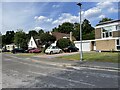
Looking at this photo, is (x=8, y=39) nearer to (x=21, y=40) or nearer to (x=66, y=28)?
(x=66, y=28)

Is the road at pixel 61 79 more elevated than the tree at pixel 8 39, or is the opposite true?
the tree at pixel 8 39

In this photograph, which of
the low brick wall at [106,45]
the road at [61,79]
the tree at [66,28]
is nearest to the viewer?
the road at [61,79]

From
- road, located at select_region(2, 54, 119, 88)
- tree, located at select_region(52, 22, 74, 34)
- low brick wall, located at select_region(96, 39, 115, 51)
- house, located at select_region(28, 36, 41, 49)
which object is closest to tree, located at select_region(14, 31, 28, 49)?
house, located at select_region(28, 36, 41, 49)

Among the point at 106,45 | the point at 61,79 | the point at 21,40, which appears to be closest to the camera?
the point at 61,79

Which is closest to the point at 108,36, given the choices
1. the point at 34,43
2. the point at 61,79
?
the point at 61,79

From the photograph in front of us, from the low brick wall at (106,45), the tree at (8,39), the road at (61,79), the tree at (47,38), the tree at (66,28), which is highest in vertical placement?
the tree at (66,28)

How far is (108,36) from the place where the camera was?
43.5m

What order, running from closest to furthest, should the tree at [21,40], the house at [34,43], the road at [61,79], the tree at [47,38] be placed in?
the road at [61,79]
the tree at [47,38]
the house at [34,43]
the tree at [21,40]

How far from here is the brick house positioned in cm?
4141

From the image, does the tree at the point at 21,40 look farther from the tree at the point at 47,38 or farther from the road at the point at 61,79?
the road at the point at 61,79

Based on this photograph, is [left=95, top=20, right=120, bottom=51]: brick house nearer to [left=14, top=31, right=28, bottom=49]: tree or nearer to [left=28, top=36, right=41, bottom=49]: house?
[left=28, top=36, right=41, bottom=49]: house

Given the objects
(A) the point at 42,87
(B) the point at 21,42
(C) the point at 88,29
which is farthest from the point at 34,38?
(A) the point at 42,87

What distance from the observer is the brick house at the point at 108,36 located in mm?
41406

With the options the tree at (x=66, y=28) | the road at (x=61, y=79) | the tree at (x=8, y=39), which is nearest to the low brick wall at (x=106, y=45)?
the road at (x=61, y=79)
